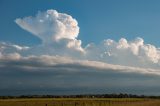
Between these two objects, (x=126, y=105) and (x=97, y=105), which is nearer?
(x=97, y=105)

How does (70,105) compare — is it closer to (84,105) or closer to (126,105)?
(84,105)

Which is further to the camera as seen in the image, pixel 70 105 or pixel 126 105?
pixel 126 105

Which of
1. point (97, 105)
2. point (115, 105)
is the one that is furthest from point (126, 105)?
point (97, 105)

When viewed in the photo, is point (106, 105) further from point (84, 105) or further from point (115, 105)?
point (84, 105)

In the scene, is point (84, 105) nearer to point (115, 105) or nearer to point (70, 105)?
point (70, 105)

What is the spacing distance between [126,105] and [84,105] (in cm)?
1192

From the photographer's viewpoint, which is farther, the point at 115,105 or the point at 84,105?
the point at 115,105

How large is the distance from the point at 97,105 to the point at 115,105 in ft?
15.4

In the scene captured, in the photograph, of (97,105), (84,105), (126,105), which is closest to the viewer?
(84,105)

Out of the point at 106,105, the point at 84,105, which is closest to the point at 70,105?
the point at 84,105

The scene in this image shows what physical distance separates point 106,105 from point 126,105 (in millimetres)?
3825

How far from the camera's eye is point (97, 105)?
60094 millimetres

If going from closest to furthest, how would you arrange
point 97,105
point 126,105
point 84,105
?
point 84,105, point 97,105, point 126,105

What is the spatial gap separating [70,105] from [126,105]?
37.0 feet
